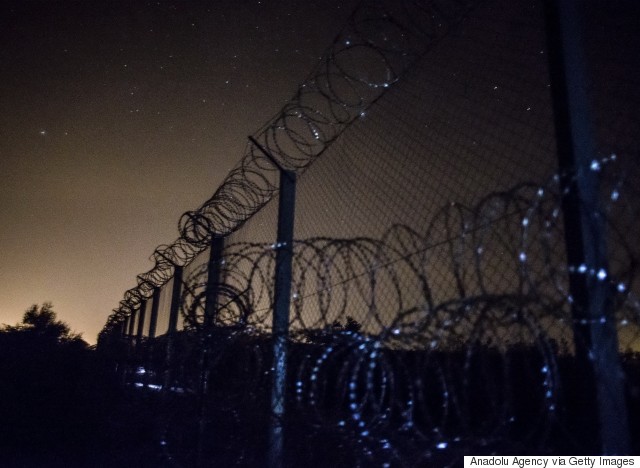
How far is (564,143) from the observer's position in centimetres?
256

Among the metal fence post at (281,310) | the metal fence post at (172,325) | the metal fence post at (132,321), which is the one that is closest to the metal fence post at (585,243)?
the metal fence post at (281,310)

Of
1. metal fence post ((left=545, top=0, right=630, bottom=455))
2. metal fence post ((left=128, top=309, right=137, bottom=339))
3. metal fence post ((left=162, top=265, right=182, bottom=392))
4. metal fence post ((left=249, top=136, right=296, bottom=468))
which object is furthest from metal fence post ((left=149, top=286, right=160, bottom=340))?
metal fence post ((left=545, top=0, right=630, bottom=455))

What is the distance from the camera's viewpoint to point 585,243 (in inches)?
93.7

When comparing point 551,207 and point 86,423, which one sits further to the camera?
point 86,423

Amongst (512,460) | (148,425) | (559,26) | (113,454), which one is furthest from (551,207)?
(148,425)

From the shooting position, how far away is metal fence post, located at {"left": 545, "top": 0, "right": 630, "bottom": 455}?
2.27 m

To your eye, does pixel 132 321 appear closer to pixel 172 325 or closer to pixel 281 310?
pixel 172 325

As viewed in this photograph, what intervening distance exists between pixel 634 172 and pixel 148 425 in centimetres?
547

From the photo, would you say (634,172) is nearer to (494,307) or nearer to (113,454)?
(494,307)

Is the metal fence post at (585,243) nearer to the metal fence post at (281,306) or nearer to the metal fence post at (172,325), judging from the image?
the metal fence post at (281,306)

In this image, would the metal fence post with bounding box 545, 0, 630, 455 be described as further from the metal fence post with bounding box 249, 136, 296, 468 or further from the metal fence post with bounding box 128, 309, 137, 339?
the metal fence post with bounding box 128, 309, 137, 339

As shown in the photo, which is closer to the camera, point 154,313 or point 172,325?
point 172,325

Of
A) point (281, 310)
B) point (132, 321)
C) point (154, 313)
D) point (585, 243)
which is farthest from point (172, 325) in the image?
point (132, 321)

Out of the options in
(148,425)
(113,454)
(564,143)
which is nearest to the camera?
(564,143)
